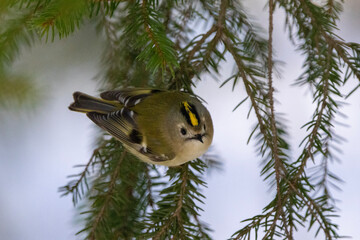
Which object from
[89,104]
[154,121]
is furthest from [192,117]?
[89,104]

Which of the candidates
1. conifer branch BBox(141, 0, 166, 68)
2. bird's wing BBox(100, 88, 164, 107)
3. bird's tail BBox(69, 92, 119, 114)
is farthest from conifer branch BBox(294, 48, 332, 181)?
bird's tail BBox(69, 92, 119, 114)

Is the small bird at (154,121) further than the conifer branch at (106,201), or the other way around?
the small bird at (154,121)

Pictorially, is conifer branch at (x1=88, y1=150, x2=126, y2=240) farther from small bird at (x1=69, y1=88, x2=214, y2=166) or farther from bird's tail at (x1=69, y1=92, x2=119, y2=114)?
bird's tail at (x1=69, y1=92, x2=119, y2=114)

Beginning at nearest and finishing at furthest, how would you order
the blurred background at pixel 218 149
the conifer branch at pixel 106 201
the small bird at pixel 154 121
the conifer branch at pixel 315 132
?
the conifer branch at pixel 315 132 < the conifer branch at pixel 106 201 < the small bird at pixel 154 121 < the blurred background at pixel 218 149

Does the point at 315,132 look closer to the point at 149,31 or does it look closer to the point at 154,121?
the point at 149,31

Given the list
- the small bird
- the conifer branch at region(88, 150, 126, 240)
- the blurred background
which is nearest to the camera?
the conifer branch at region(88, 150, 126, 240)

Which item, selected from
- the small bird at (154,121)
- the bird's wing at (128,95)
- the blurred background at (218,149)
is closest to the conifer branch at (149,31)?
the small bird at (154,121)

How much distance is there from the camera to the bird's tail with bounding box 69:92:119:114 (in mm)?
1240

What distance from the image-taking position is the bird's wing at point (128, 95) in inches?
47.7

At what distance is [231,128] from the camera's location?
206cm

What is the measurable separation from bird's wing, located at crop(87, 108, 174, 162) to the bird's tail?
2 centimetres

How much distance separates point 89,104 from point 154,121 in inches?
7.4

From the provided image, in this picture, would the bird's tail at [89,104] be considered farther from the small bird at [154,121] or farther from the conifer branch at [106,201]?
the conifer branch at [106,201]

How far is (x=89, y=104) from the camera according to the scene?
1.25m
